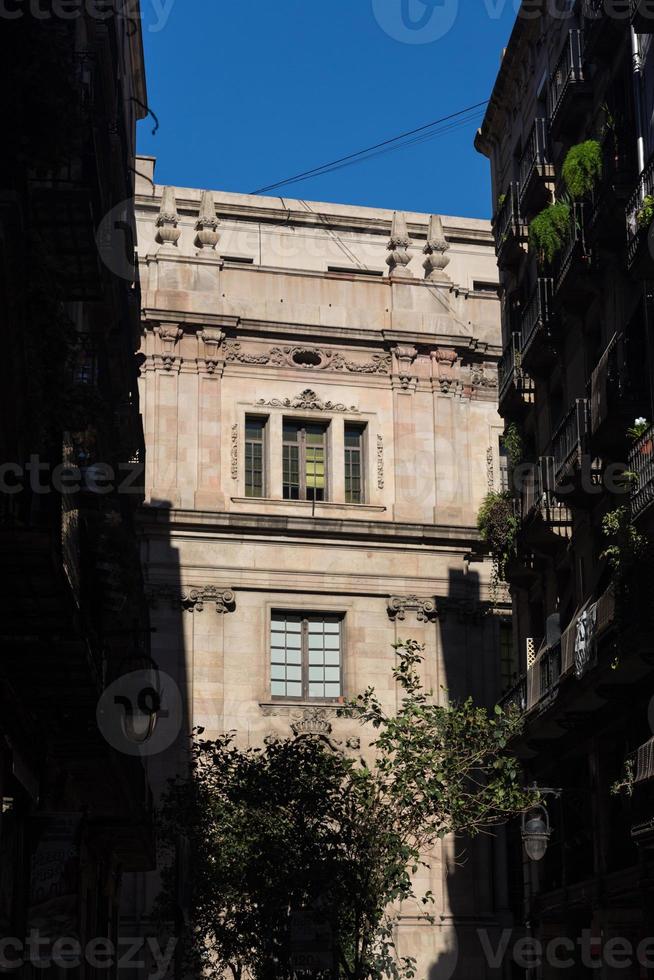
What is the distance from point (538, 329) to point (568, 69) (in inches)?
187

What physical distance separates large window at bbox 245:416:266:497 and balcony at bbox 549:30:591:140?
12333mm

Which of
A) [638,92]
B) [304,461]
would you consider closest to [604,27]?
[638,92]

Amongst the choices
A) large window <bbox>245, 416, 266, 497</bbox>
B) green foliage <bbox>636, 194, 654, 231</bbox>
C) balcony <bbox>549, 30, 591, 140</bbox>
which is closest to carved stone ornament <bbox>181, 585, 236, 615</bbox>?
large window <bbox>245, 416, 266, 497</bbox>

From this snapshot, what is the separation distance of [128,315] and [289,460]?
1150 cm

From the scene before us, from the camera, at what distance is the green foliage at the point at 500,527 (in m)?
30.4

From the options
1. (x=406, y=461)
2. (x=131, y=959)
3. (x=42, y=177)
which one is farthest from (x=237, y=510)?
(x=42, y=177)

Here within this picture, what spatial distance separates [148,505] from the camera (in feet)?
118

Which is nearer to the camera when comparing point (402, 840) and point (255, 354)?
point (402, 840)

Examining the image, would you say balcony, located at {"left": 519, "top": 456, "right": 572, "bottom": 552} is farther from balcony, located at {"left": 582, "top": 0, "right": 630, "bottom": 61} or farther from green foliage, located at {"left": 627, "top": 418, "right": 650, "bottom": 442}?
balcony, located at {"left": 582, "top": 0, "right": 630, "bottom": 61}

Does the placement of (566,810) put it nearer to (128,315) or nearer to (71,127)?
(128,315)

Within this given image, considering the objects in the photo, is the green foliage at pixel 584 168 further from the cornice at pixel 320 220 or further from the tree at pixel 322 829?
the cornice at pixel 320 220

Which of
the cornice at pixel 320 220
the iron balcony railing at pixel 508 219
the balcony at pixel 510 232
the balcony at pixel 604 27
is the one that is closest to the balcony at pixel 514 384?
the balcony at pixel 510 232

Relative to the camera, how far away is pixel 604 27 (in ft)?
81.0

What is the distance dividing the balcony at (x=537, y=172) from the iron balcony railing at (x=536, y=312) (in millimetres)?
1711
